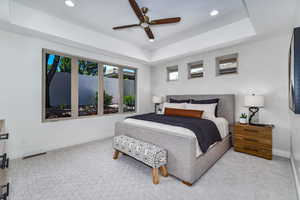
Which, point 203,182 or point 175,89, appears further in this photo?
point 175,89

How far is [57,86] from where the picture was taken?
3201 millimetres

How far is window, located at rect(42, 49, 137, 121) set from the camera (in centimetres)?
312

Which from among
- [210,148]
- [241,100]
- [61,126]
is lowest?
[210,148]

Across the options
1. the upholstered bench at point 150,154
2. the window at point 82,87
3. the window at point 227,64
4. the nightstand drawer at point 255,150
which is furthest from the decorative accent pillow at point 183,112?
the window at point 82,87

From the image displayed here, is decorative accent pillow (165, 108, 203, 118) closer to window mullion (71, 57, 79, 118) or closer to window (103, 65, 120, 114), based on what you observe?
window (103, 65, 120, 114)

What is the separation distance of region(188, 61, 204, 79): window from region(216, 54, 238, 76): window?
48cm

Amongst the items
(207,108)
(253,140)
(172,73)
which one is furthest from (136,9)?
(253,140)

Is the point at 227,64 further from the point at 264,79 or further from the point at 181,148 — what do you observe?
Result: the point at 181,148

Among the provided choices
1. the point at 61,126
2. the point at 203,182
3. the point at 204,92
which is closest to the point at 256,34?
the point at 204,92

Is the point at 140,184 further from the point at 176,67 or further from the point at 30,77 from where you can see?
the point at 176,67

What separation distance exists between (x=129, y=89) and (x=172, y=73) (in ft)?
5.73

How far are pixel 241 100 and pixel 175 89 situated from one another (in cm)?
200

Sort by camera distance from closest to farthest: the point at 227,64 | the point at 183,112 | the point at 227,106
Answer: the point at 183,112 → the point at 227,106 → the point at 227,64

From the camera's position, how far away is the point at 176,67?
15.6ft
